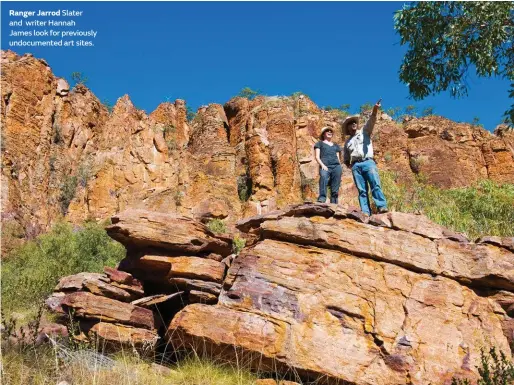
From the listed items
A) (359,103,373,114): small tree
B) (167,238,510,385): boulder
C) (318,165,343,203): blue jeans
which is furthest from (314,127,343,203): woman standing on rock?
(359,103,373,114): small tree

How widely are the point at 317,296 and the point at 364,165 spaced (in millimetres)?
2558

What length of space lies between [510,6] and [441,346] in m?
4.69

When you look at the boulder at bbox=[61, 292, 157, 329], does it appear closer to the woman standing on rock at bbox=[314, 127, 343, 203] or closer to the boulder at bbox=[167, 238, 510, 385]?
the boulder at bbox=[167, 238, 510, 385]

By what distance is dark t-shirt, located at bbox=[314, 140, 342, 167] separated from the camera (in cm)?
801

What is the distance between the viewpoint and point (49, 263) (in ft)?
42.2

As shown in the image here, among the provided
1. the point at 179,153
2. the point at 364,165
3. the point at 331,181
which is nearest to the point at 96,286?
the point at 331,181

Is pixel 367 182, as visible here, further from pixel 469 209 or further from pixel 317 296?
pixel 469 209

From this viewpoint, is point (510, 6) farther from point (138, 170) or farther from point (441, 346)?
point (138, 170)

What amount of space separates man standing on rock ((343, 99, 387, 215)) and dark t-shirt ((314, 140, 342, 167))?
20cm

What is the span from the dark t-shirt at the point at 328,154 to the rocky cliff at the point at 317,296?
1.41 m

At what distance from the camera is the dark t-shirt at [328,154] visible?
26.3 ft

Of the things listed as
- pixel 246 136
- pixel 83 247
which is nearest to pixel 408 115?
pixel 246 136

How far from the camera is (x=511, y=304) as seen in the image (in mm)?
6172

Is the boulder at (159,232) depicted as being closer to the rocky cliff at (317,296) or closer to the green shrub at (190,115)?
the rocky cliff at (317,296)
